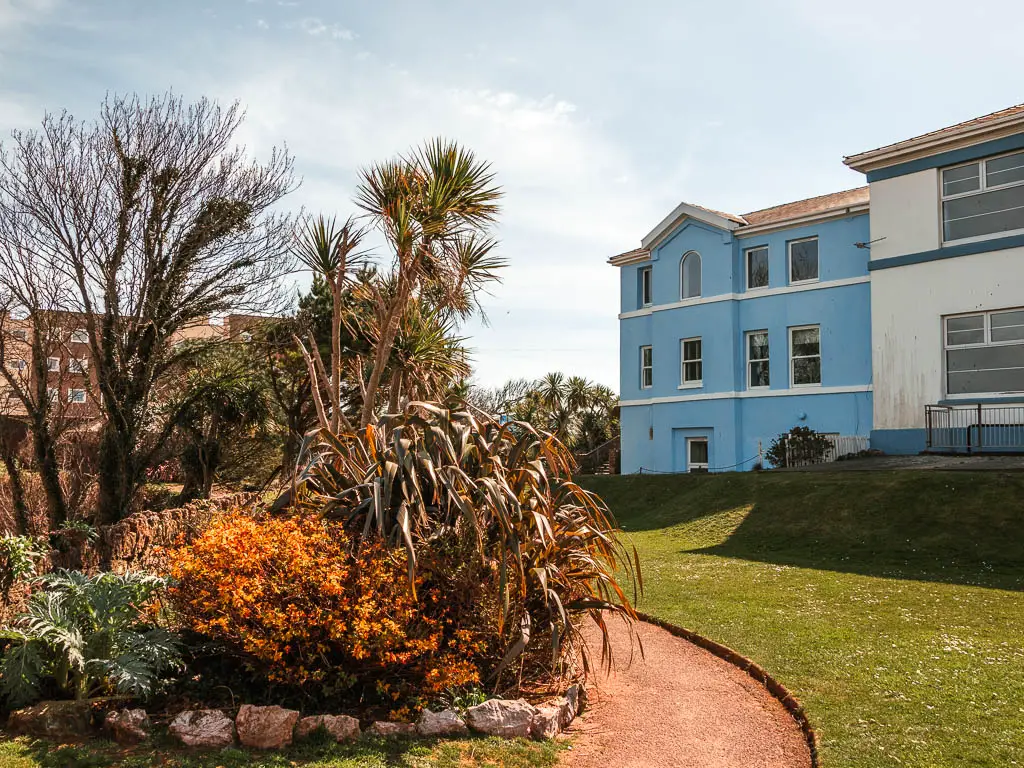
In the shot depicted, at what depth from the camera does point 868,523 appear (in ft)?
47.7

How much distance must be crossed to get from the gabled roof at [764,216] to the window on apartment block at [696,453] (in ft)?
23.0

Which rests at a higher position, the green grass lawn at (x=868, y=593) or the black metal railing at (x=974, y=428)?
the black metal railing at (x=974, y=428)

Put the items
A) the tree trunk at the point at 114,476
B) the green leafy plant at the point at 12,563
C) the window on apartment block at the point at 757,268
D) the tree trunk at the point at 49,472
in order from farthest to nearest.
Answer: the window on apartment block at the point at 757,268
the tree trunk at the point at 114,476
the tree trunk at the point at 49,472
the green leafy plant at the point at 12,563

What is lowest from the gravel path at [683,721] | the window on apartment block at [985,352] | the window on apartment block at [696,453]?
the gravel path at [683,721]

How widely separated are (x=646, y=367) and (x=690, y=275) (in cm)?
395

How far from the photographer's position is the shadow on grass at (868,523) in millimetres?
12328

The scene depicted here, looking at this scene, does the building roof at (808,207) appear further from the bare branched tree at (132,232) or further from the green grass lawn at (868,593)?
the bare branched tree at (132,232)

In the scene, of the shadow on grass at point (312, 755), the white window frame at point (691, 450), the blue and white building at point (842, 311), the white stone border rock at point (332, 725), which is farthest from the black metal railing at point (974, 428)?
the shadow on grass at point (312, 755)

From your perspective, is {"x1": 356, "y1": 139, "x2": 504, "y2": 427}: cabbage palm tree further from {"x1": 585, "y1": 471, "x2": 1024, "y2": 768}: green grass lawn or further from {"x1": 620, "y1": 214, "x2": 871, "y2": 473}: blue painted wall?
{"x1": 620, "y1": 214, "x2": 871, "y2": 473}: blue painted wall

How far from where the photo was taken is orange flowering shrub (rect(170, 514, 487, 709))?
5.65 m

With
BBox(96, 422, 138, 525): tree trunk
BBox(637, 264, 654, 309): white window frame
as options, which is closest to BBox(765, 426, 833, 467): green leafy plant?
BBox(637, 264, 654, 309): white window frame

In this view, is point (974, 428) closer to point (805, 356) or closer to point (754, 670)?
point (805, 356)

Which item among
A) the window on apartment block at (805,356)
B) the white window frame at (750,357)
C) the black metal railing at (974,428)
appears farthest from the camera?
the white window frame at (750,357)

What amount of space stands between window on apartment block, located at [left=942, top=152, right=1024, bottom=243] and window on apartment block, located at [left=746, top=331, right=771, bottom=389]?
6.90 meters
